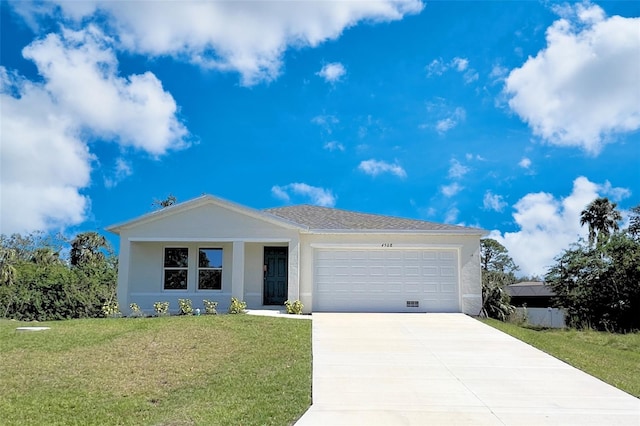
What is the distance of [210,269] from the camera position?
59.5ft

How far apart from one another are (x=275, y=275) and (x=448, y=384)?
10522mm

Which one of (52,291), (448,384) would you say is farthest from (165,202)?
(448,384)

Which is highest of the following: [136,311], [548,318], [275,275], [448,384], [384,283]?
[275,275]

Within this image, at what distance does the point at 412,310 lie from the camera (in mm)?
17219

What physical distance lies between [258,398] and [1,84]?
1832 centimetres

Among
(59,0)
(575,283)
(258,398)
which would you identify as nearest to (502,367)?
(258,398)

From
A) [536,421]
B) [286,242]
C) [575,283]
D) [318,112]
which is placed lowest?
[536,421]

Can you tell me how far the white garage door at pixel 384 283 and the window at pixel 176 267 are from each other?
15.8 feet

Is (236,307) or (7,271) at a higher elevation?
(7,271)

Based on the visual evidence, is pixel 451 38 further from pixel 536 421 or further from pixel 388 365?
pixel 536 421

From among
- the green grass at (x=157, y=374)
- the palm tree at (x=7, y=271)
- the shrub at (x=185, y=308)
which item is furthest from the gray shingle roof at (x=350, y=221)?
the palm tree at (x=7, y=271)

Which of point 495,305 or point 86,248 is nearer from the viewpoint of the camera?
point 495,305

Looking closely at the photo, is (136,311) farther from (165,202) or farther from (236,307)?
(165,202)

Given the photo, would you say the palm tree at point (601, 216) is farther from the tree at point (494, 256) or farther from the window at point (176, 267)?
the window at point (176, 267)
